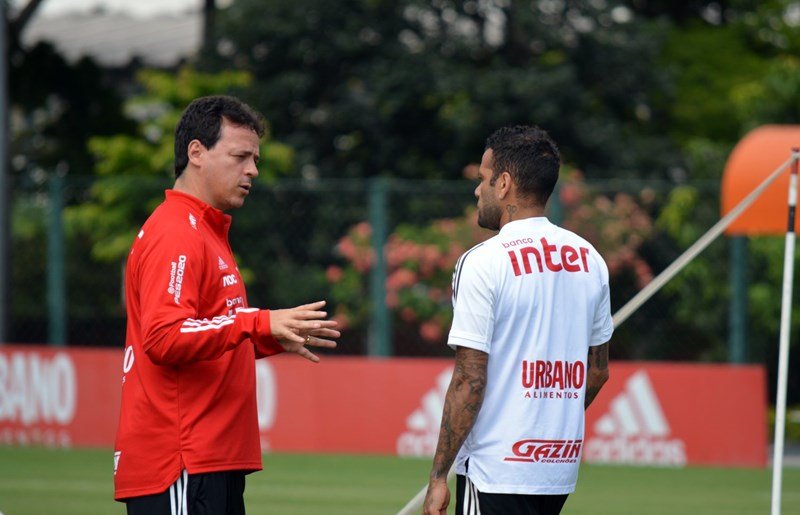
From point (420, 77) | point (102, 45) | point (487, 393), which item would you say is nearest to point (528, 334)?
point (487, 393)

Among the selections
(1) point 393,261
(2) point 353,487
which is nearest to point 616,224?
(1) point 393,261

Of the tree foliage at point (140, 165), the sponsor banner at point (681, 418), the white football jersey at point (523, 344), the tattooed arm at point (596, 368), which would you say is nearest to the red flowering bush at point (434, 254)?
the sponsor banner at point (681, 418)

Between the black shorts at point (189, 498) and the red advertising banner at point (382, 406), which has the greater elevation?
the black shorts at point (189, 498)

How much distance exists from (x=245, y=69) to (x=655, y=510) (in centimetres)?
1594

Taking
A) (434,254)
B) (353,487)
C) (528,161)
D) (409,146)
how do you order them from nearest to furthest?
(528,161) < (353,487) < (434,254) < (409,146)

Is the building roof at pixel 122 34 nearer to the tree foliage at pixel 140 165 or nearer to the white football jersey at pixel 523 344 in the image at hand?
the tree foliage at pixel 140 165

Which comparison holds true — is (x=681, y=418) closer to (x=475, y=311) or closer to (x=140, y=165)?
(x=475, y=311)

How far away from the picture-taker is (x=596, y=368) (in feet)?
15.6

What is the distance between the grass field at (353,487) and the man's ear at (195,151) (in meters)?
5.65

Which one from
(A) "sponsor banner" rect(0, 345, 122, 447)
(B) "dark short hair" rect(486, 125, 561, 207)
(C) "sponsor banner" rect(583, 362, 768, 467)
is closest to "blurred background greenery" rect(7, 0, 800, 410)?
(A) "sponsor banner" rect(0, 345, 122, 447)

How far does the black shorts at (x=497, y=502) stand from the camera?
4.39 metres

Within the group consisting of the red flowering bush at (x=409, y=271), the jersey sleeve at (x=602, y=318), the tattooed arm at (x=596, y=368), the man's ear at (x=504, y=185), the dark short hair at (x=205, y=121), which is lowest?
the red flowering bush at (x=409, y=271)

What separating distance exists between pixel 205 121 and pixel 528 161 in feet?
3.45

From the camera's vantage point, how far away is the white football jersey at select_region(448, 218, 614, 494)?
4336 millimetres
